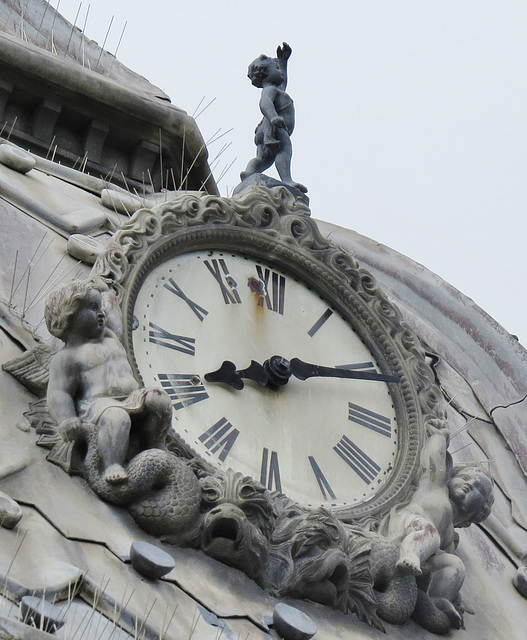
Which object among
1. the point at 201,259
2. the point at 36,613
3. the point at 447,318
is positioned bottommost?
the point at 36,613

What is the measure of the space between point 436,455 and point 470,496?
0.79 ft

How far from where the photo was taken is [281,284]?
8383mm

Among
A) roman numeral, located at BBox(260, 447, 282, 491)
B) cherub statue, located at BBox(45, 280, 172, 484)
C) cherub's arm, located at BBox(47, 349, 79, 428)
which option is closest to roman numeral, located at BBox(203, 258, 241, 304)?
roman numeral, located at BBox(260, 447, 282, 491)

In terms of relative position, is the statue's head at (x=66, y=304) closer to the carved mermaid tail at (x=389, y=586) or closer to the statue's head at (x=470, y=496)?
the carved mermaid tail at (x=389, y=586)

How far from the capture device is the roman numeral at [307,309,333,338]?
831 cm

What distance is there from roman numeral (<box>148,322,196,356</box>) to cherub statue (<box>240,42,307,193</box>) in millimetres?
1649

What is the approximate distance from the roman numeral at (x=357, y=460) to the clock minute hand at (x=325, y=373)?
1.04ft

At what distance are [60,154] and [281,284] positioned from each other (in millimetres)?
1841

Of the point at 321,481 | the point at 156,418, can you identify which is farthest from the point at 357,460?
the point at 156,418

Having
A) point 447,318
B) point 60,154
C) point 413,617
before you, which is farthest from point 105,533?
point 447,318

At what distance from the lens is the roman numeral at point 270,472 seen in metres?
7.48

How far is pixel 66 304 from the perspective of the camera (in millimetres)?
7070

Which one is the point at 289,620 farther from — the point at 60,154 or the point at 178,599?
the point at 60,154

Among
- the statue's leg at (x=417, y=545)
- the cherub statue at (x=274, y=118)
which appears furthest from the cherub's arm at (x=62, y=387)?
the cherub statue at (x=274, y=118)
